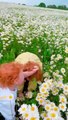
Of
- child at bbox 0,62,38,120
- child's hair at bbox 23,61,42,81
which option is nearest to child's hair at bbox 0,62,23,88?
child at bbox 0,62,38,120

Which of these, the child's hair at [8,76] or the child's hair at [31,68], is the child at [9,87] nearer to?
the child's hair at [8,76]

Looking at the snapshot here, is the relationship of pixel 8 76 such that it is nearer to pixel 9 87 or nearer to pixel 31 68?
pixel 9 87

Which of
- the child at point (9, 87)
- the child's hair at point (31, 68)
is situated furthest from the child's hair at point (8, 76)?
the child's hair at point (31, 68)

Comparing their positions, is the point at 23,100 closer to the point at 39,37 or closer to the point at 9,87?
the point at 9,87

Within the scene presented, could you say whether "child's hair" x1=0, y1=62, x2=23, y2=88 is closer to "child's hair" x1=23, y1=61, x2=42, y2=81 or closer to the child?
the child

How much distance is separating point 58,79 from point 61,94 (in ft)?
1.00

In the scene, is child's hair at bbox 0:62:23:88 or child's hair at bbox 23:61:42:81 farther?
child's hair at bbox 23:61:42:81

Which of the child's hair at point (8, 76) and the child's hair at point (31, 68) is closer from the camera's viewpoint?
the child's hair at point (8, 76)

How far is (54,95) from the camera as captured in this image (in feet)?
14.1

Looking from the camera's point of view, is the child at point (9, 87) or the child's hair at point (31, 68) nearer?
→ the child at point (9, 87)

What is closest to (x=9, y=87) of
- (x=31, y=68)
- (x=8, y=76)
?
(x=8, y=76)

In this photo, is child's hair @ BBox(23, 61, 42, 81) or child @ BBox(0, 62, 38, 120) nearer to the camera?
child @ BBox(0, 62, 38, 120)

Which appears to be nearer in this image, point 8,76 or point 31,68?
point 8,76

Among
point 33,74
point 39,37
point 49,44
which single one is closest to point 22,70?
point 33,74
